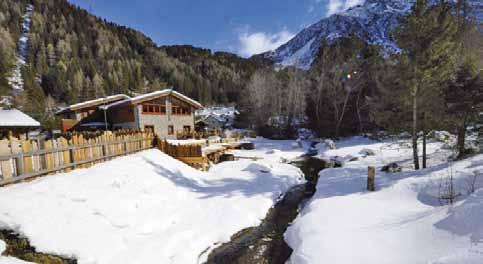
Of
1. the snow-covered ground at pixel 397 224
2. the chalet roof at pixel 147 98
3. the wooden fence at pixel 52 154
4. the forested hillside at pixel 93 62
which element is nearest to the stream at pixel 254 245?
the snow-covered ground at pixel 397 224

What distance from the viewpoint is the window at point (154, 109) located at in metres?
24.4

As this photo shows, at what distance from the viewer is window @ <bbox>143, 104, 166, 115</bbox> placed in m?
24.4

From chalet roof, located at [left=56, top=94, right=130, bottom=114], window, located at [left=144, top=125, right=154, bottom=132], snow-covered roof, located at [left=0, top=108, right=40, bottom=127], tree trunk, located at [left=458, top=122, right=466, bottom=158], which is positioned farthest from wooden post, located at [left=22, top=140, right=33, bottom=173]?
chalet roof, located at [left=56, top=94, right=130, bottom=114]

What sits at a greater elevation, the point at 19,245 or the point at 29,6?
the point at 29,6

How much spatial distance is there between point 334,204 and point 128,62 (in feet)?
301

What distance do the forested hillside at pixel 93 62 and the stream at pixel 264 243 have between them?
62.2 meters

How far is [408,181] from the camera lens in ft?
28.7

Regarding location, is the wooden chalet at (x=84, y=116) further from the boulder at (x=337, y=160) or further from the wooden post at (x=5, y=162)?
the boulder at (x=337, y=160)

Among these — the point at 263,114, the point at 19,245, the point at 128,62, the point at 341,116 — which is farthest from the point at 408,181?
the point at 128,62

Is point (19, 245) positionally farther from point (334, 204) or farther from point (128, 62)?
point (128, 62)

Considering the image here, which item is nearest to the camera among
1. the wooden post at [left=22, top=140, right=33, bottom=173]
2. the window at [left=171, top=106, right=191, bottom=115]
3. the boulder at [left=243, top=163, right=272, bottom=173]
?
the wooden post at [left=22, top=140, right=33, bottom=173]

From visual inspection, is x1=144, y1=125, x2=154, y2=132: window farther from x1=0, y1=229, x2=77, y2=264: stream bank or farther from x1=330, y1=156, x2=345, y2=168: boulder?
x1=0, y1=229, x2=77, y2=264: stream bank

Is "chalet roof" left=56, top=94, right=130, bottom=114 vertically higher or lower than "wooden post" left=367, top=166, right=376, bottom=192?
higher

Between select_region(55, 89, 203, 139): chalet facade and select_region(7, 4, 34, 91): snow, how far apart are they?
5085cm
